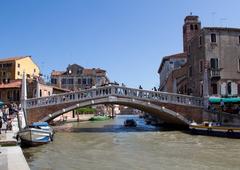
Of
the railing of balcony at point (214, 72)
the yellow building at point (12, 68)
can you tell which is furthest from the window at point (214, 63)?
the yellow building at point (12, 68)

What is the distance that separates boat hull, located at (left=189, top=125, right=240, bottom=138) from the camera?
1652cm

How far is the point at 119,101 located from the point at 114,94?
56cm

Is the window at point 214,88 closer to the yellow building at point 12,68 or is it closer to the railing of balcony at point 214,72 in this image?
the railing of balcony at point 214,72

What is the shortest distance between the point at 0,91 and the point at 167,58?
18.0 m

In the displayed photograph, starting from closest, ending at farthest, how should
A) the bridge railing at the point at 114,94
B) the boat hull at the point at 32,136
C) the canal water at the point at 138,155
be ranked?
the canal water at the point at 138,155 → the boat hull at the point at 32,136 → the bridge railing at the point at 114,94

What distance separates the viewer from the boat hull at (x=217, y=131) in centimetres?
1652

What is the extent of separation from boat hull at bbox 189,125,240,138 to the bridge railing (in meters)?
2.39

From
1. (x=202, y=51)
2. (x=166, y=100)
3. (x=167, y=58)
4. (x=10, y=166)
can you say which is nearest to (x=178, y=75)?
(x=167, y=58)

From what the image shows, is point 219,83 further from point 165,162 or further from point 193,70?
point 165,162

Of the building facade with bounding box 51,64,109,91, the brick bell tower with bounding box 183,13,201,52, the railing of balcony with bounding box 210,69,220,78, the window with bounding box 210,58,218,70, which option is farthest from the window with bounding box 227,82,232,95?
the building facade with bounding box 51,64,109,91

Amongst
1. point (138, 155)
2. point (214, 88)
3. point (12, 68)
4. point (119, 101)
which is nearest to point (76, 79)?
point (12, 68)

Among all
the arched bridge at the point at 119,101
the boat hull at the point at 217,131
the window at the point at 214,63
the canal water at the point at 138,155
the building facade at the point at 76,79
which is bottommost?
the canal water at the point at 138,155

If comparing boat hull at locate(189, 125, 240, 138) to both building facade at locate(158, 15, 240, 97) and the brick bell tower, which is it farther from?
the brick bell tower

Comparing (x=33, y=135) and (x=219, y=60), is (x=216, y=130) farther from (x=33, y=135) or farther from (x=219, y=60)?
(x=33, y=135)
